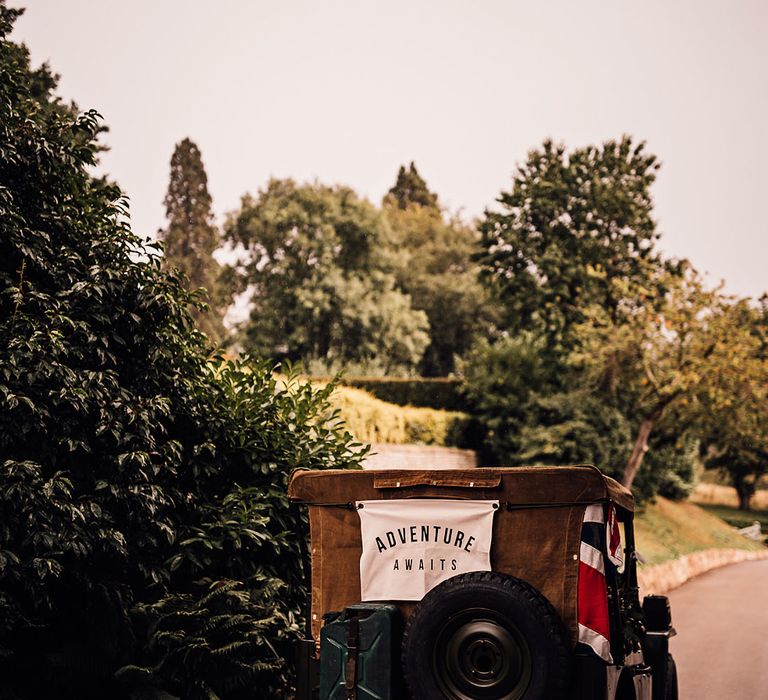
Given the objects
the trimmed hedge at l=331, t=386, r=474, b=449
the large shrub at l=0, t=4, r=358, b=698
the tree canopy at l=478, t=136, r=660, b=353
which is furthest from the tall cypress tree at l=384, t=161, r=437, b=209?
the large shrub at l=0, t=4, r=358, b=698

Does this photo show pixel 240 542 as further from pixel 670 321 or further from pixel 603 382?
pixel 603 382

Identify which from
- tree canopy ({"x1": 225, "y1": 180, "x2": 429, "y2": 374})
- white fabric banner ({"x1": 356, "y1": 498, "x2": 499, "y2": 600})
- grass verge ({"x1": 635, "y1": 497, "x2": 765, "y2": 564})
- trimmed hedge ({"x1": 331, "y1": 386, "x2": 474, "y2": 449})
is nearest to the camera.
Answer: white fabric banner ({"x1": 356, "y1": 498, "x2": 499, "y2": 600})

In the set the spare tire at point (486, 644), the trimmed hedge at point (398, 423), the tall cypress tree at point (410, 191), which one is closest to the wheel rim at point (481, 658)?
the spare tire at point (486, 644)

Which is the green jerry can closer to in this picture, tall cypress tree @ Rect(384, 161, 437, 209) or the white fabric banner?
the white fabric banner

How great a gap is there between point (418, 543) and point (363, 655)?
700 millimetres

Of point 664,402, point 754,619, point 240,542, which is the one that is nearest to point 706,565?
point 664,402

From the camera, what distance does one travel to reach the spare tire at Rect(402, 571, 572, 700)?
489cm

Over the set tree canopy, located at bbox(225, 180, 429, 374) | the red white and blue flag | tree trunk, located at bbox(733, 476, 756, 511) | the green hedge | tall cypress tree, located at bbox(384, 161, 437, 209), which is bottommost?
tree trunk, located at bbox(733, 476, 756, 511)

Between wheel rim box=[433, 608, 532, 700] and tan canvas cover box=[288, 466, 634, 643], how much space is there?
0.39m

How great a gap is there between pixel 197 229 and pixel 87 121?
153ft

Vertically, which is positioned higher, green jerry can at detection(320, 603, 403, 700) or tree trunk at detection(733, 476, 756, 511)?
green jerry can at detection(320, 603, 403, 700)

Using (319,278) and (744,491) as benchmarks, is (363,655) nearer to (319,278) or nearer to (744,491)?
(319,278)

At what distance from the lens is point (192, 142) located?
56.2 meters

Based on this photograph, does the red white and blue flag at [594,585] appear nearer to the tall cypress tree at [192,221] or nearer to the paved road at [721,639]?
the paved road at [721,639]
